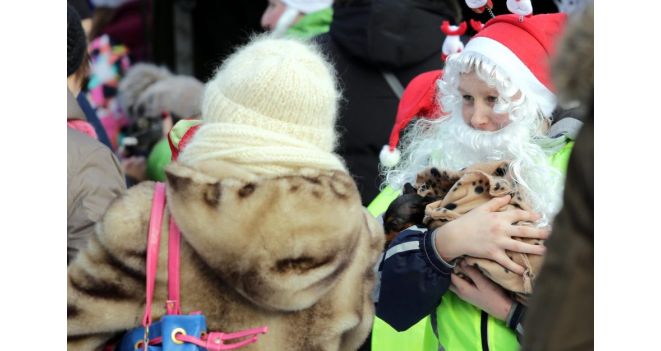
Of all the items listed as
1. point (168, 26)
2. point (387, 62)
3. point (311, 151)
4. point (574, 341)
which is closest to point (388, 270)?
point (311, 151)

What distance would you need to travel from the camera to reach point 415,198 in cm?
283

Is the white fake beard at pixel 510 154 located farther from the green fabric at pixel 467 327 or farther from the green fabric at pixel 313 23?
the green fabric at pixel 313 23

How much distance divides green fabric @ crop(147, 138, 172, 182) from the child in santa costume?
225 cm

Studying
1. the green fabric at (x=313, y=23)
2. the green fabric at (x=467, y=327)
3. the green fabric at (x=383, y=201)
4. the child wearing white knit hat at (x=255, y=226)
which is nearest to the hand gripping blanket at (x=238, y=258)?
the child wearing white knit hat at (x=255, y=226)

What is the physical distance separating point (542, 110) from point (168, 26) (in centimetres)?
569

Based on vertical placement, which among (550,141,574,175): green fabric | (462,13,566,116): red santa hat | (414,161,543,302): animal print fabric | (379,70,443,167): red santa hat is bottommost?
(379,70,443,167): red santa hat

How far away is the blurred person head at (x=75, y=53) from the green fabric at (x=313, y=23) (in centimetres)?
145

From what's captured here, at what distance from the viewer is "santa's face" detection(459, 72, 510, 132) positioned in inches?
113

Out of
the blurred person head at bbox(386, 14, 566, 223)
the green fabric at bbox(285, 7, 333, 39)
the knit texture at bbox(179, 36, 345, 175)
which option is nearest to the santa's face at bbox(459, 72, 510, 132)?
the blurred person head at bbox(386, 14, 566, 223)

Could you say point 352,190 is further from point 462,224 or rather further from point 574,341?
point 574,341

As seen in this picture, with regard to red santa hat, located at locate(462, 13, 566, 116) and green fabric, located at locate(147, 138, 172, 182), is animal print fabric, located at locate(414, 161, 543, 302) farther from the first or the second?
green fabric, located at locate(147, 138, 172, 182)

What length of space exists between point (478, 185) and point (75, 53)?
66.2 inches

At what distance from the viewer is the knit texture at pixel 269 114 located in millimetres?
2354

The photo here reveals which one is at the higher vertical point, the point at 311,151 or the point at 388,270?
the point at 311,151
